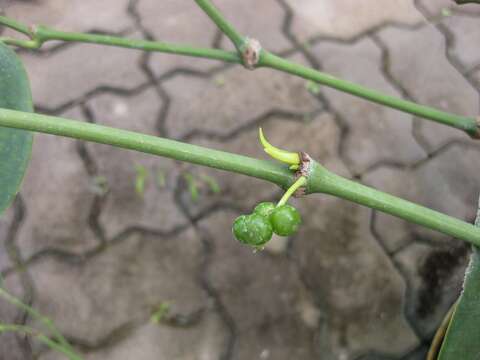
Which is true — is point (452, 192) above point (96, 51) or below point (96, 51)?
below

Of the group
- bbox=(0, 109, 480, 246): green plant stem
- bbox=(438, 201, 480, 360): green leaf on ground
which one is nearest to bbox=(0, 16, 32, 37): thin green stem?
bbox=(0, 109, 480, 246): green plant stem

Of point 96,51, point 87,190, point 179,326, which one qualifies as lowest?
point 179,326

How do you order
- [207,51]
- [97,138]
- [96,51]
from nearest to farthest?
1. [97,138]
2. [207,51]
3. [96,51]

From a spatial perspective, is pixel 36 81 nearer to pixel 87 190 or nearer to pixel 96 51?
pixel 96 51

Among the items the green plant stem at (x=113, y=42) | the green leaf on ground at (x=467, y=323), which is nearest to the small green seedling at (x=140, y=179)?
the green plant stem at (x=113, y=42)

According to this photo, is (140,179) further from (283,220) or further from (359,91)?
(283,220)

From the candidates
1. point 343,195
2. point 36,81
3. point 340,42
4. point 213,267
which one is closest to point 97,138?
point 343,195

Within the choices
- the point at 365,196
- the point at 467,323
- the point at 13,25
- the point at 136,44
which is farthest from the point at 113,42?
the point at 467,323
